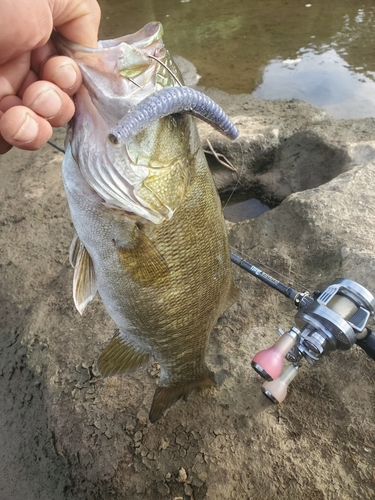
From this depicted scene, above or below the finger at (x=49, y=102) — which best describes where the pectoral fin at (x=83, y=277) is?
below

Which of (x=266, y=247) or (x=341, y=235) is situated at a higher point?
(x=341, y=235)

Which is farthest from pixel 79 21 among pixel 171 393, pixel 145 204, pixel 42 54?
pixel 171 393

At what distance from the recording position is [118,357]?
1823mm

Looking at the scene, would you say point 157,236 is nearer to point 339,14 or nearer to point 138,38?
point 138,38

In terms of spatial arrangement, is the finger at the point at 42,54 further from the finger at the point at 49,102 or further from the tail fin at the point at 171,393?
the tail fin at the point at 171,393

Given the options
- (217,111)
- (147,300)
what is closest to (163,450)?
(147,300)

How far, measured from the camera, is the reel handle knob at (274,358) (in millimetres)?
1679

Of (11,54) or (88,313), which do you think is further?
(88,313)

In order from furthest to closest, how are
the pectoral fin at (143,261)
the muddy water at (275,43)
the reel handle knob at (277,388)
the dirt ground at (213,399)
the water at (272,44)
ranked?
the muddy water at (275,43)
the water at (272,44)
the dirt ground at (213,399)
the reel handle knob at (277,388)
the pectoral fin at (143,261)

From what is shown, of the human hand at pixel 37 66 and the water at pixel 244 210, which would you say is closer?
the human hand at pixel 37 66

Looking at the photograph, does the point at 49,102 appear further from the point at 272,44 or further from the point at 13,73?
the point at 272,44

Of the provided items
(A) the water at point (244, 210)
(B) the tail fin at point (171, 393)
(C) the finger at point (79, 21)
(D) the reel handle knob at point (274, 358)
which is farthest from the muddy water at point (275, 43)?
(C) the finger at point (79, 21)

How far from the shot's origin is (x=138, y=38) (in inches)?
46.0

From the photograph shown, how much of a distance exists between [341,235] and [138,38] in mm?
2072
